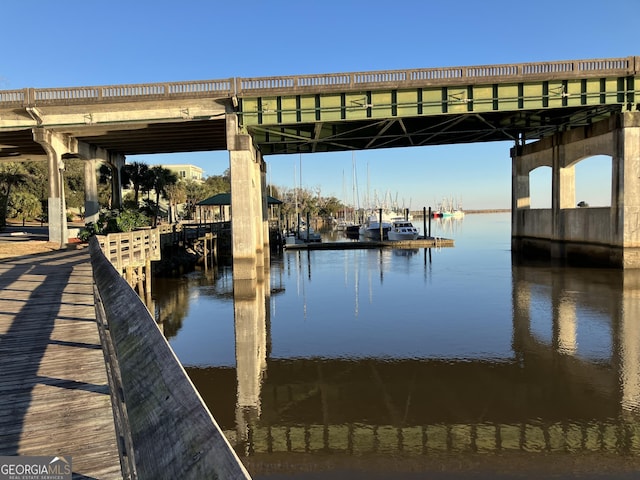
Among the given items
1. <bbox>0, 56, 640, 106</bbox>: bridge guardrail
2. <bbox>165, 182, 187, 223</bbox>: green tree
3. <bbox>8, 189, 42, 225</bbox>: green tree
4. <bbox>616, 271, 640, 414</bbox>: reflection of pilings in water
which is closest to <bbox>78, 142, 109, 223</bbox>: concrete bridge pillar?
<bbox>0, 56, 640, 106</bbox>: bridge guardrail

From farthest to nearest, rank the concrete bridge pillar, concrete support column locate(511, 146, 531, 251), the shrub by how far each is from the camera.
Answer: concrete support column locate(511, 146, 531, 251)
the concrete bridge pillar
the shrub

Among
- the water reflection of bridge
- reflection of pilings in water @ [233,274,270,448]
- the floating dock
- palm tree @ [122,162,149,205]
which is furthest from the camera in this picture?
palm tree @ [122,162,149,205]

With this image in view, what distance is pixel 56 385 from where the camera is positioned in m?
6.56

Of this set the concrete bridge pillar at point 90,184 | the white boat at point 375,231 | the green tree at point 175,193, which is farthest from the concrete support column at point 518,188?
the green tree at point 175,193

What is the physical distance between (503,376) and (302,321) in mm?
8787

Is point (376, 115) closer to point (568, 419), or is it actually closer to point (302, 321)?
point (302, 321)

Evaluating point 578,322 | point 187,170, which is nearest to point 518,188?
point 578,322

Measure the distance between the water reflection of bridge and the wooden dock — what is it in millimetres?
3175

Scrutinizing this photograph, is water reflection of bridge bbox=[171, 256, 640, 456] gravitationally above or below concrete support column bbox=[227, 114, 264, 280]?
below

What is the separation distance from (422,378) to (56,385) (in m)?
8.20

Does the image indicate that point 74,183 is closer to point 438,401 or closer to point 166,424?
point 438,401

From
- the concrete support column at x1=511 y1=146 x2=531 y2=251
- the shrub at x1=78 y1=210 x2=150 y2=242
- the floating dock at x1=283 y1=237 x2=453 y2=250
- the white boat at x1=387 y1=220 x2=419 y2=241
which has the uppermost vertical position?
the concrete support column at x1=511 y1=146 x2=531 y2=251

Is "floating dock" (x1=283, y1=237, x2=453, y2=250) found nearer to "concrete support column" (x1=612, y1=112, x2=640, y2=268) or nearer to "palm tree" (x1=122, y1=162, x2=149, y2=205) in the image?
"palm tree" (x1=122, y1=162, x2=149, y2=205)

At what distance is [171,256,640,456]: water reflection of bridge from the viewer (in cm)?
830
